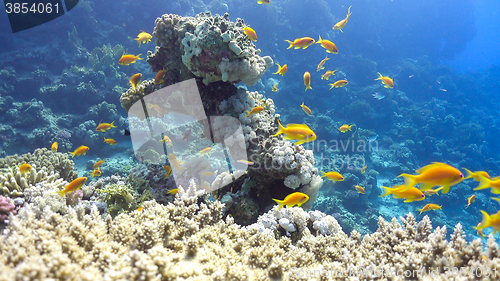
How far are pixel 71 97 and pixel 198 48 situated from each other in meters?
13.3

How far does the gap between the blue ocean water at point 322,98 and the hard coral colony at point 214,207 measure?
6.28 metres

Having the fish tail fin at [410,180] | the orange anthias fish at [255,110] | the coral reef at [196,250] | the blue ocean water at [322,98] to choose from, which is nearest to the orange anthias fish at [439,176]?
the fish tail fin at [410,180]

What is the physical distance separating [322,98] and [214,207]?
19.0m

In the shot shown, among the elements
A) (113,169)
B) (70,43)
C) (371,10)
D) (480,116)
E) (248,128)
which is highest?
(371,10)

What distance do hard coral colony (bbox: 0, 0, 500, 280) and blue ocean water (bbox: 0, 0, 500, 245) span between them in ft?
20.6

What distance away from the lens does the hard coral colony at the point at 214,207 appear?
1981 millimetres

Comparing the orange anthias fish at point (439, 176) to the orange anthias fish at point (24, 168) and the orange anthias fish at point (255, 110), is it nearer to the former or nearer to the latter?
the orange anthias fish at point (255, 110)

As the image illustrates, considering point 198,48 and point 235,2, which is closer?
point 198,48

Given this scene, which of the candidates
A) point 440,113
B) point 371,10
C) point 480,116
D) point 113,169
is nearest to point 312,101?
point 440,113

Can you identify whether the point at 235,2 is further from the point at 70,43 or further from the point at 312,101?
the point at 70,43

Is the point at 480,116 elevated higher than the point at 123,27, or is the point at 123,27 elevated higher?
the point at 123,27

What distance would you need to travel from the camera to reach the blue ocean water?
11625 millimetres

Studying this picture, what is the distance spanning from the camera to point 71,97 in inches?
516

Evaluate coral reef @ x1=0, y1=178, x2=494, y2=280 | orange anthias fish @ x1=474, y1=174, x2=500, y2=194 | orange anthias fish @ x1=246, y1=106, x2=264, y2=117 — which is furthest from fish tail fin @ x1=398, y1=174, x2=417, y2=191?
orange anthias fish @ x1=246, y1=106, x2=264, y2=117
